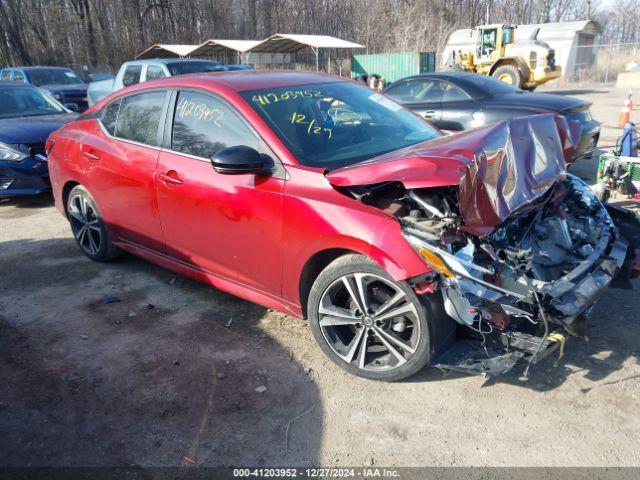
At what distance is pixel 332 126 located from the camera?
11.8 feet

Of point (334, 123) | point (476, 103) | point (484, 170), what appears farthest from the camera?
point (476, 103)

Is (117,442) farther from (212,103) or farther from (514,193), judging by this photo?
(514,193)

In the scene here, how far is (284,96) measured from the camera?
3664 millimetres

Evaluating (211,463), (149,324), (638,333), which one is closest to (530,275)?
(638,333)

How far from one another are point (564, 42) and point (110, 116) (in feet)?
109

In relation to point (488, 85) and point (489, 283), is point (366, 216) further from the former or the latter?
point (488, 85)

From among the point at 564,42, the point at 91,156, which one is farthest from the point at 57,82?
the point at 564,42

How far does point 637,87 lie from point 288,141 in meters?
27.2

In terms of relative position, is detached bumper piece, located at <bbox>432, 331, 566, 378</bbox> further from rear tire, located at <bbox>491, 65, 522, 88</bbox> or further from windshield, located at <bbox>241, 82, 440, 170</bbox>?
rear tire, located at <bbox>491, 65, 522, 88</bbox>

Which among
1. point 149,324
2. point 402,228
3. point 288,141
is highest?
point 288,141

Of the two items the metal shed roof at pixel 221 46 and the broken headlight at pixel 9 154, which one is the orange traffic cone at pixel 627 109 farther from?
the metal shed roof at pixel 221 46

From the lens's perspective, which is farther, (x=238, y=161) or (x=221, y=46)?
(x=221, y=46)

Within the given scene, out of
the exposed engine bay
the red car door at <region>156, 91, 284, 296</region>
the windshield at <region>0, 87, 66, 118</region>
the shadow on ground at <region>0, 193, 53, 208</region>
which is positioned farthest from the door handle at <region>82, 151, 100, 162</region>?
the windshield at <region>0, 87, 66, 118</region>

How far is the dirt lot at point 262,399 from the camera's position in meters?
2.60
